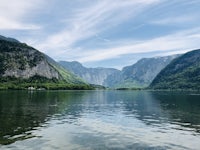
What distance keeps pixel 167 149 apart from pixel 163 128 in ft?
75.4

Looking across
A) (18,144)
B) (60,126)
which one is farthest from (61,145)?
(60,126)

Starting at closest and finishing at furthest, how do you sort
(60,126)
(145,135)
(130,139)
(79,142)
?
(79,142), (130,139), (145,135), (60,126)

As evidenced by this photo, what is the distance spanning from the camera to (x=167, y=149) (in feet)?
154

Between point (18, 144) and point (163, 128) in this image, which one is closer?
point (18, 144)

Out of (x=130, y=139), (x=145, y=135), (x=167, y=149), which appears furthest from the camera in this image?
(x=145, y=135)

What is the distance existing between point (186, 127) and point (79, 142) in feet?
104

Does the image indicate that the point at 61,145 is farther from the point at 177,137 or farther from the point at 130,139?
the point at 177,137

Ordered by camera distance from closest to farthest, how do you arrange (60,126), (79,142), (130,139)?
(79,142)
(130,139)
(60,126)

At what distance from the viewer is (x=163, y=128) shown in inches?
2739

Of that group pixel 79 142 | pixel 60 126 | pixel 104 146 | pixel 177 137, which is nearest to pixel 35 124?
pixel 60 126

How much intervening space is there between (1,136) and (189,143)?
3286cm

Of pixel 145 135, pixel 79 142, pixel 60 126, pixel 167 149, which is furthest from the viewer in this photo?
pixel 60 126

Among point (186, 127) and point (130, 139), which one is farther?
point (186, 127)

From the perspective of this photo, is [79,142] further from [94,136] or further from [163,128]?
[163,128]
